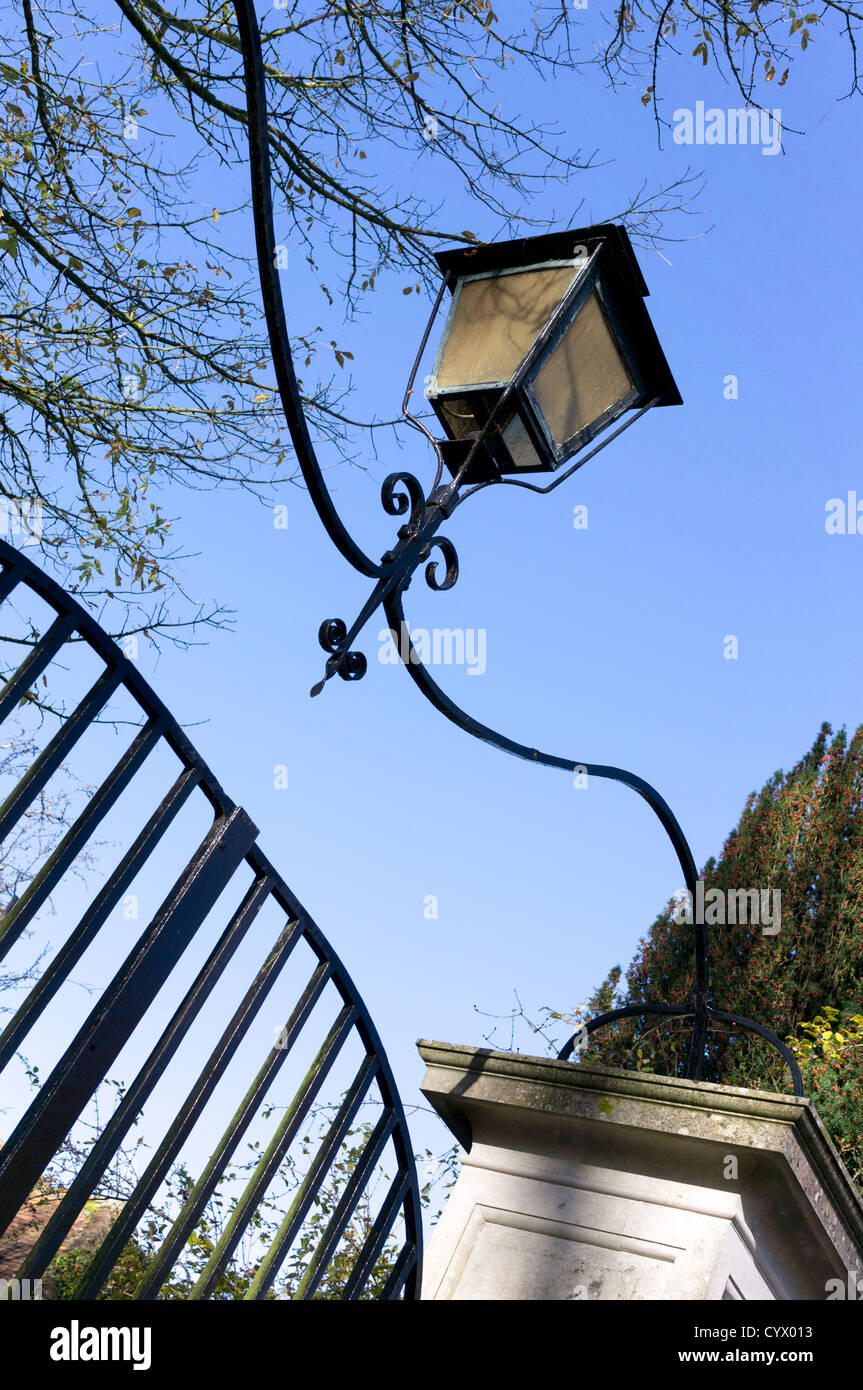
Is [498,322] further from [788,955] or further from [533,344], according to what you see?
[788,955]

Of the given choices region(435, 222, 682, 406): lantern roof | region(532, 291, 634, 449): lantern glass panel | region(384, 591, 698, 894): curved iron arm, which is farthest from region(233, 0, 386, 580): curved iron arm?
region(435, 222, 682, 406): lantern roof

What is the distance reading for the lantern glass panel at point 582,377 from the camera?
253 cm

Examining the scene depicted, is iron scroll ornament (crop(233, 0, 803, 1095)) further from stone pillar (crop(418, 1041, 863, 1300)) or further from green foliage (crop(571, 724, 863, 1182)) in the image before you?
green foliage (crop(571, 724, 863, 1182))

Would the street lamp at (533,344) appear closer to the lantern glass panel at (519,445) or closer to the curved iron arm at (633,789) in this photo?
Result: the lantern glass panel at (519,445)

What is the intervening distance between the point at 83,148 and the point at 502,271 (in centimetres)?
382

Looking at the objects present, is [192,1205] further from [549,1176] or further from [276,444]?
[276,444]

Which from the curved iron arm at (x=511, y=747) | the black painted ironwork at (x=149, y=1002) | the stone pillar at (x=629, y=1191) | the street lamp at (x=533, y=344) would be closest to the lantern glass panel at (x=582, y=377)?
the street lamp at (x=533, y=344)

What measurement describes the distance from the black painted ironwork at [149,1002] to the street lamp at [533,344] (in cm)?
95

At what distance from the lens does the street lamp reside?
→ 2.47m

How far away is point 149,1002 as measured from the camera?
6.31ft

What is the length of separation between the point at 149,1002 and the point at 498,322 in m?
1.64
